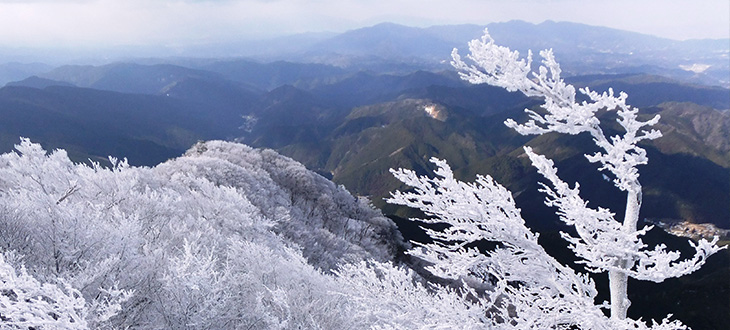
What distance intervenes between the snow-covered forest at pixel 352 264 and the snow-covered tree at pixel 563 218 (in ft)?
0.09

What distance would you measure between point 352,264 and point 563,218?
556 centimetres

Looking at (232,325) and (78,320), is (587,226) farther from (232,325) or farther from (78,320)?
(232,325)

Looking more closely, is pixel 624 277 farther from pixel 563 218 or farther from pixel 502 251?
pixel 502 251

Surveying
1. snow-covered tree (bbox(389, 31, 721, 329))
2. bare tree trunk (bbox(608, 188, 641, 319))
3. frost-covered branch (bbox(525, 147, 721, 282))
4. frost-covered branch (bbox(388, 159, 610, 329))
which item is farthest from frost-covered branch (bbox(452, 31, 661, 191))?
frost-covered branch (bbox(388, 159, 610, 329))

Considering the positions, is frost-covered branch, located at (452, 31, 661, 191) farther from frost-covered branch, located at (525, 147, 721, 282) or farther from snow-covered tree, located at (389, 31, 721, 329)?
frost-covered branch, located at (525, 147, 721, 282)

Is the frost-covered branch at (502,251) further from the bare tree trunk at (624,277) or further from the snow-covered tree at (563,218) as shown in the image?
the bare tree trunk at (624,277)

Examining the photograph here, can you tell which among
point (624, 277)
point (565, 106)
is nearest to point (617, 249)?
point (624, 277)

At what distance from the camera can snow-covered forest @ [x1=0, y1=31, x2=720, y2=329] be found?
536 cm

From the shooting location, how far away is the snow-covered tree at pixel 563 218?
518cm

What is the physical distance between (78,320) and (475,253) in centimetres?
598

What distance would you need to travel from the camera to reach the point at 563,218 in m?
6.15

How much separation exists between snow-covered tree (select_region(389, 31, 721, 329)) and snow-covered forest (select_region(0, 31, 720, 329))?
27 mm

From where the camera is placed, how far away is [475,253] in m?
6.23

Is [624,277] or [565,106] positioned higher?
[565,106]
